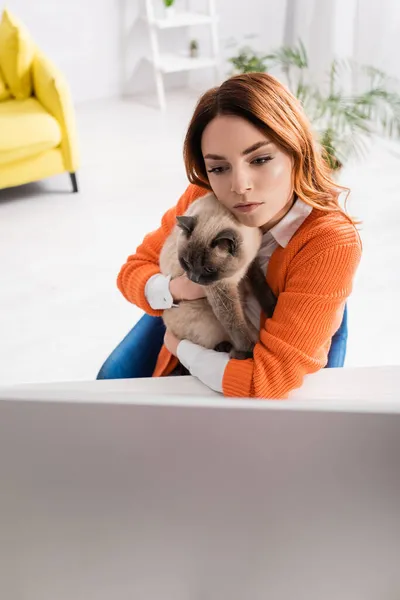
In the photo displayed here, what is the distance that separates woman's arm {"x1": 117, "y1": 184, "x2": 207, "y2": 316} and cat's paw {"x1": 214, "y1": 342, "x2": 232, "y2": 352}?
0.17 metres

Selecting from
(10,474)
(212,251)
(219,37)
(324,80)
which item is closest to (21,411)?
(10,474)

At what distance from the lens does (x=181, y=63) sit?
15.4 feet

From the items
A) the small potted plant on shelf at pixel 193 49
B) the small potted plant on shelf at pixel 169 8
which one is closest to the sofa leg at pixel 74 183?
the small potted plant on shelf at pixel 169 8

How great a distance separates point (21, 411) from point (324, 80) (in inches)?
153

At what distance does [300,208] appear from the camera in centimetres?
108

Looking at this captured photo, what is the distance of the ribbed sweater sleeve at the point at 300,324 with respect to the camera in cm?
98

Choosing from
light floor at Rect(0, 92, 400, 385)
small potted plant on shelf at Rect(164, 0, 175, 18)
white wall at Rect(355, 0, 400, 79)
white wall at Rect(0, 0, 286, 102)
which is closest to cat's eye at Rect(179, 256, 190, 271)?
light floor at Rect(0, 92, 400, 385)

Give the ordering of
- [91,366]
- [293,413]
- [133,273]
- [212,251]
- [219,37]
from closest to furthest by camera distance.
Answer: [293,413]
[212,251]
[133,273]
[91,366]
[219,37]

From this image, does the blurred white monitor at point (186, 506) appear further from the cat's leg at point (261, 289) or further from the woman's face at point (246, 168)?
the cat's leg at point (261, 289)

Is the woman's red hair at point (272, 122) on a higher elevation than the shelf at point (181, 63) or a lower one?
higher

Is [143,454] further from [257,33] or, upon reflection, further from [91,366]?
[257,33]

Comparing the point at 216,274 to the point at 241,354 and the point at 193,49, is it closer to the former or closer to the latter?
the point at 241,354

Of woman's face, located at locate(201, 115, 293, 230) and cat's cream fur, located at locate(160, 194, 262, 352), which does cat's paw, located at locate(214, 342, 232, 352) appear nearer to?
cat's cream fur, located at locate(160, 194, 262, 352)

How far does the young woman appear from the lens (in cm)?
95
